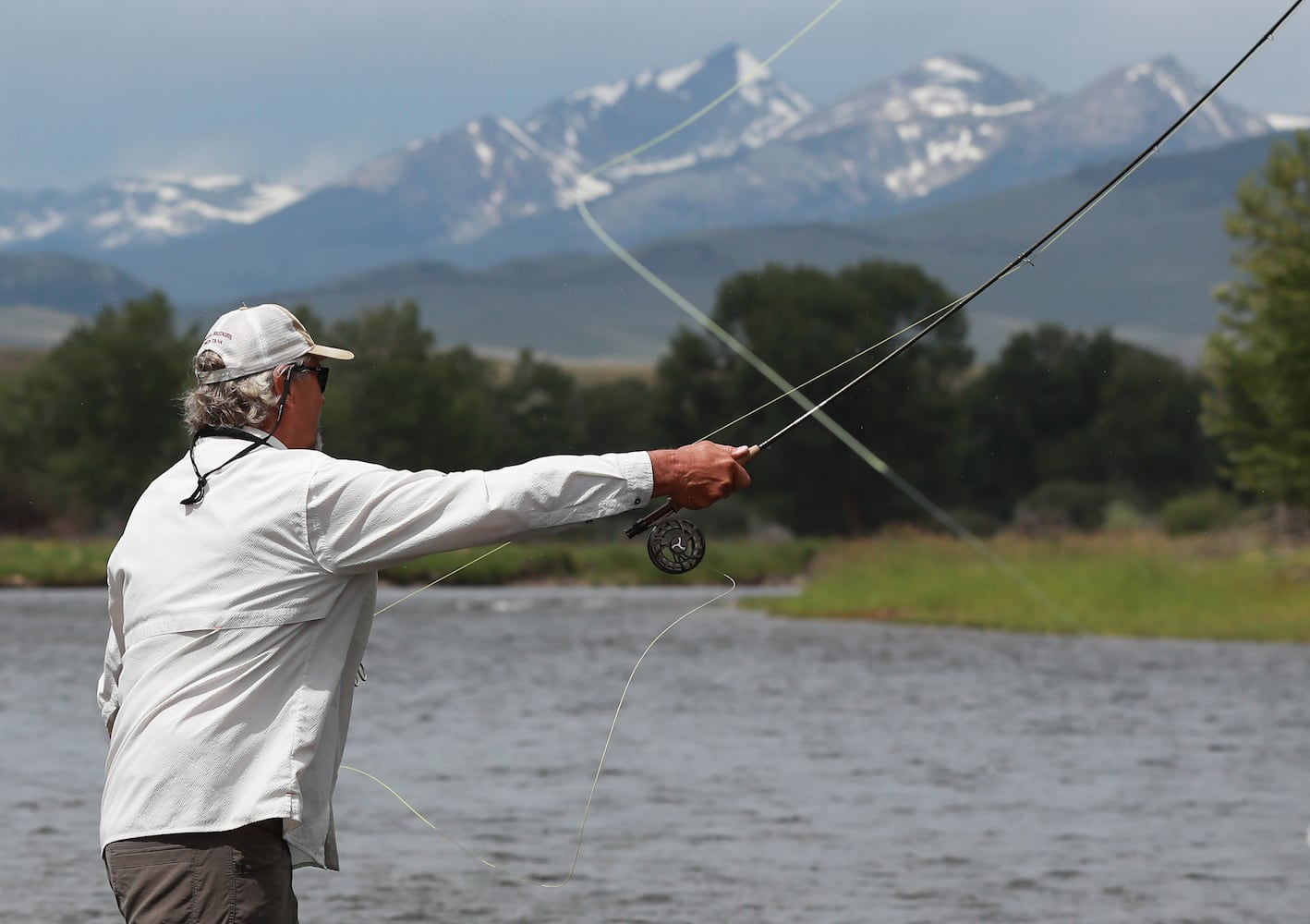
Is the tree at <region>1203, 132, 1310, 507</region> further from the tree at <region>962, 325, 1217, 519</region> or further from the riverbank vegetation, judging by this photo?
the tree at <region>962, 325, 1217, 519</region>

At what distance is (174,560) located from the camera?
331cm

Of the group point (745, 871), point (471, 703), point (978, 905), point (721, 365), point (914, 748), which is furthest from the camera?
point (721, 365)

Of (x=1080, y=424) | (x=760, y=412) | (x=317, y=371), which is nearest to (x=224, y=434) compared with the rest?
(x=317, y=371)

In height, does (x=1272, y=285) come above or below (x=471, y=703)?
above

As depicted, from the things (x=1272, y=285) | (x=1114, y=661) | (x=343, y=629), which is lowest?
(x=1114, y=661)

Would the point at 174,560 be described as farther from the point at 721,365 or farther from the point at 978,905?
the point at 721,365

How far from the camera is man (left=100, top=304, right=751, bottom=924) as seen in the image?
321 cm

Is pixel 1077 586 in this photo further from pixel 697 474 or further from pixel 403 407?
pixel 403 407

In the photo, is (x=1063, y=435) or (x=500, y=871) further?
(x=1063, y=435)

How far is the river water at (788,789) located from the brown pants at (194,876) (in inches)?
237

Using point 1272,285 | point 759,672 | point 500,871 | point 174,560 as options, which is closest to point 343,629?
point 174,560

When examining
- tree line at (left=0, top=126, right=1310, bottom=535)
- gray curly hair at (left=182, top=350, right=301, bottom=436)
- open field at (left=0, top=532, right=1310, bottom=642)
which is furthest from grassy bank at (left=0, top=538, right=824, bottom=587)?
gray curly hair at (left=182, top=350, right=301, bottom=436)

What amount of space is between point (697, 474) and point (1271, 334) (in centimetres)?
3698

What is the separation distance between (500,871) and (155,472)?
60.5 m
